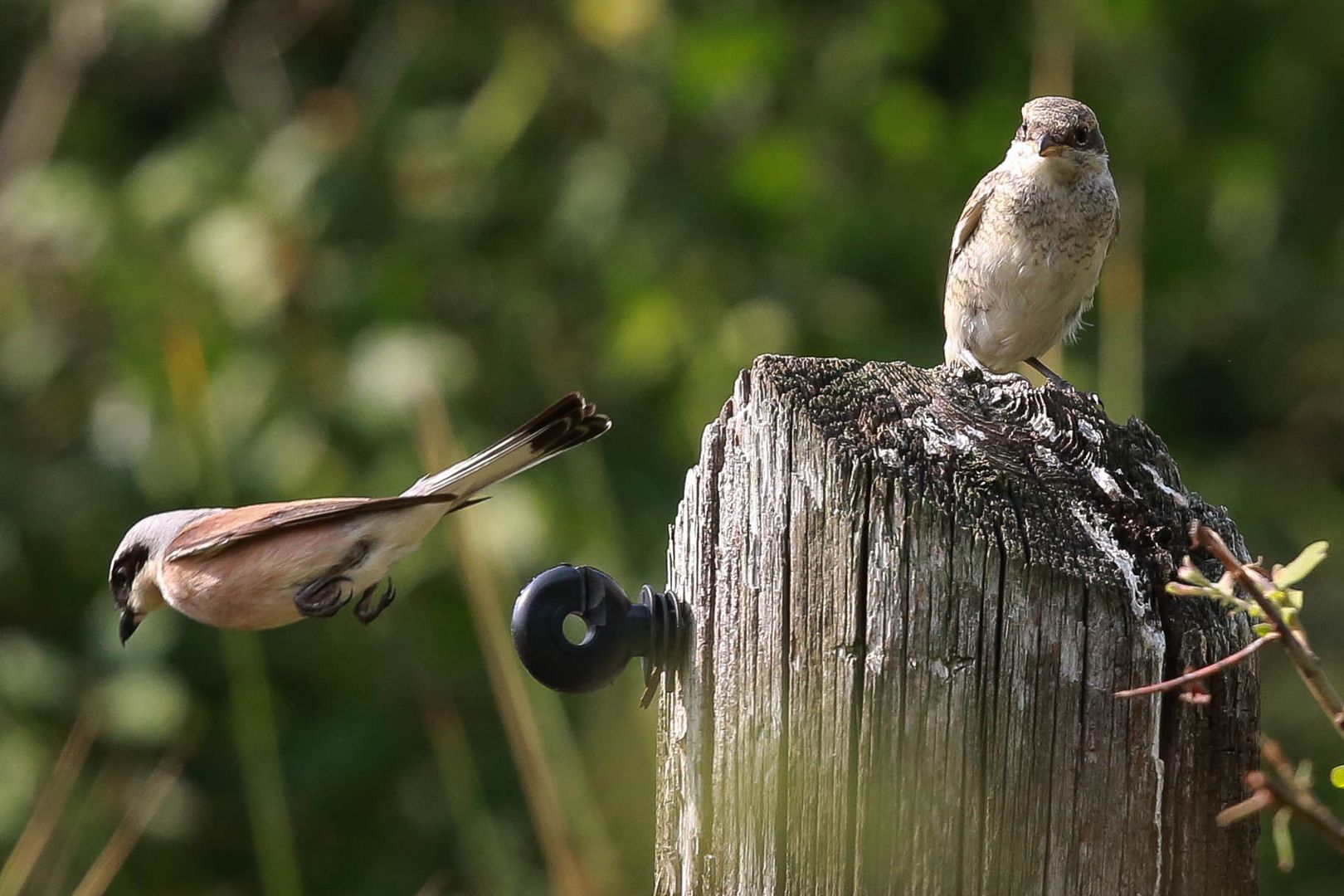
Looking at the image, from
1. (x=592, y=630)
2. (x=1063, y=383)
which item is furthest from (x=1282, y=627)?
(x=592, y=630)

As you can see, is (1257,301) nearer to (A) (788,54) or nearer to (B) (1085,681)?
(A) (788,54)

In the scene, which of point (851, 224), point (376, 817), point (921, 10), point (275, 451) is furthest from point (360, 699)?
point (921, 10)

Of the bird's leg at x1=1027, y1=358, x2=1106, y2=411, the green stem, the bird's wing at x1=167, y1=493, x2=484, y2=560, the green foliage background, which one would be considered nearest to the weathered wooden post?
the bird's leg at x1=1027, y1=358, x2=1106, y2=411

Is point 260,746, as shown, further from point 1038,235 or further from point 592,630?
point 592,630

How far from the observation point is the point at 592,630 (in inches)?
78.7

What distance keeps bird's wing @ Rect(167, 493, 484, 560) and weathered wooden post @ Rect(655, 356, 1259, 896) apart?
1.44 m

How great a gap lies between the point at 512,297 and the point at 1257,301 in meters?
3.21

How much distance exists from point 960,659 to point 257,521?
6.94 ft

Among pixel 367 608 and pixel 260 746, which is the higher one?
pixel 367 608

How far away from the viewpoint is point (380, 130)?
5.43m

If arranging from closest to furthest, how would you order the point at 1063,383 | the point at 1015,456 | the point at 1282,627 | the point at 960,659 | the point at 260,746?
the point at 1282,627 < the point at 960,659 < the point at 1015,456 < the point at 1063,383 < the point at 260,746

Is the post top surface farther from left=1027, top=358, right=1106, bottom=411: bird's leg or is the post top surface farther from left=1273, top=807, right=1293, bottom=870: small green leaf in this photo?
left=1273, top=807, right=1293, bottom=870: small green leaf

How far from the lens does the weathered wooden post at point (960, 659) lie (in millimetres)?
1642

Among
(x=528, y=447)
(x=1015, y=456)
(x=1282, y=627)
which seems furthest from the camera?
(x=528, y=447)
